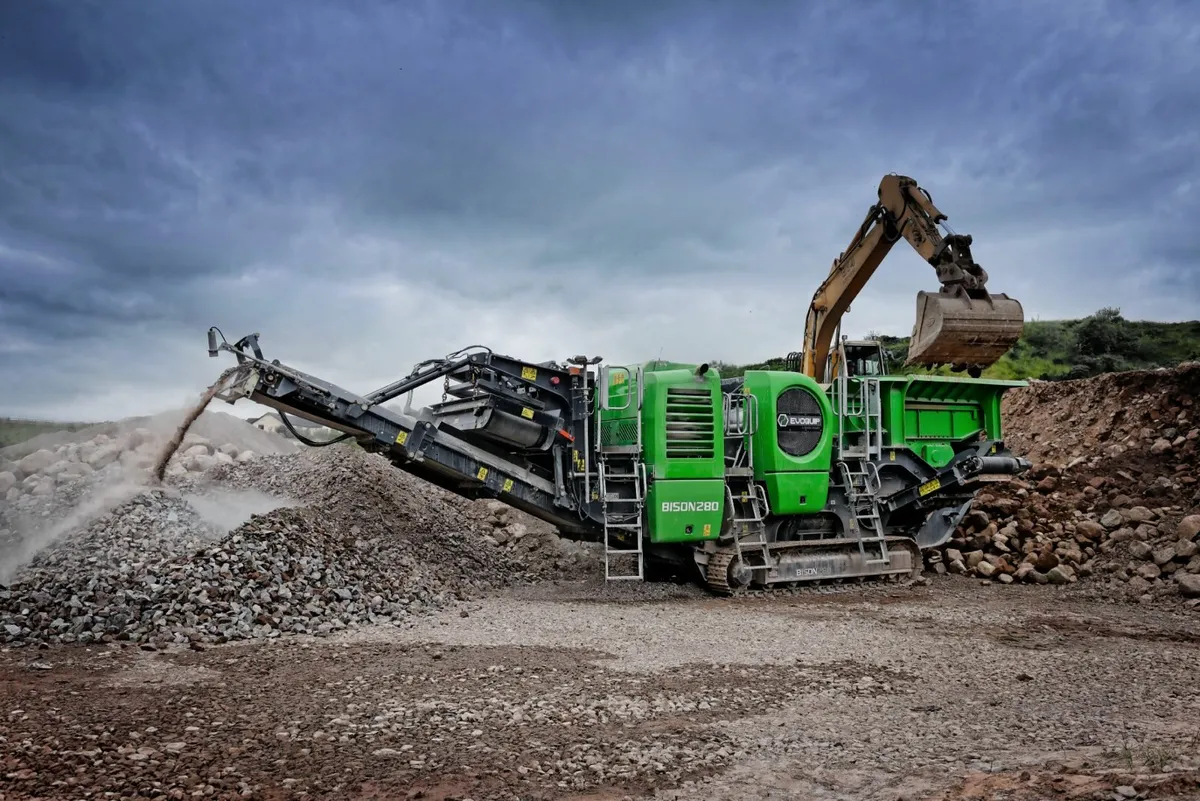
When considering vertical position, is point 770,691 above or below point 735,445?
below

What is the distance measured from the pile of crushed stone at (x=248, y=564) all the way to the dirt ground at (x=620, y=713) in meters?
0.38

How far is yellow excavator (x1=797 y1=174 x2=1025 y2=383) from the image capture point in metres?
12.4

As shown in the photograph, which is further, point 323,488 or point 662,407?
point 323,488

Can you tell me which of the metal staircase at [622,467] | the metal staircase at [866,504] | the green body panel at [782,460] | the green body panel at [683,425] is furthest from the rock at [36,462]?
the metal staircase at [866,504]

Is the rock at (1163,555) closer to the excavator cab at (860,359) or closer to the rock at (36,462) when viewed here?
the excavator cab at (860,359)

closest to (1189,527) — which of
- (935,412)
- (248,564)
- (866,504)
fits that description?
(935,412)

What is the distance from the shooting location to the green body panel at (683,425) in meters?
10.9

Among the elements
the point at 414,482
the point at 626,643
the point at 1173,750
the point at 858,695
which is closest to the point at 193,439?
the point at 414,482

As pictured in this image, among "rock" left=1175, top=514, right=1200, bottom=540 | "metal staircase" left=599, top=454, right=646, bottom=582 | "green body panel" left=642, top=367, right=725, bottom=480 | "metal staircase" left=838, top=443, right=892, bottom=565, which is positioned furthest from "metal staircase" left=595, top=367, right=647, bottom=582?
"rock" left=1175, top=514, right=1200, bottom=540

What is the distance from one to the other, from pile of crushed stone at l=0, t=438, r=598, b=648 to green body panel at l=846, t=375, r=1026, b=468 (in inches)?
180

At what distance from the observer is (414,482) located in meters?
14.9

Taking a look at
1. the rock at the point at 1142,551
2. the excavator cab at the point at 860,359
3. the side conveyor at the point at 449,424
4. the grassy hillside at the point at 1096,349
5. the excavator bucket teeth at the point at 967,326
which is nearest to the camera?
the side conveyor at the point at 449,424

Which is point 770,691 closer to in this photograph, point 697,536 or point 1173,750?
point 1173,750

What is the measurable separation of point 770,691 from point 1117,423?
44.2 feet
